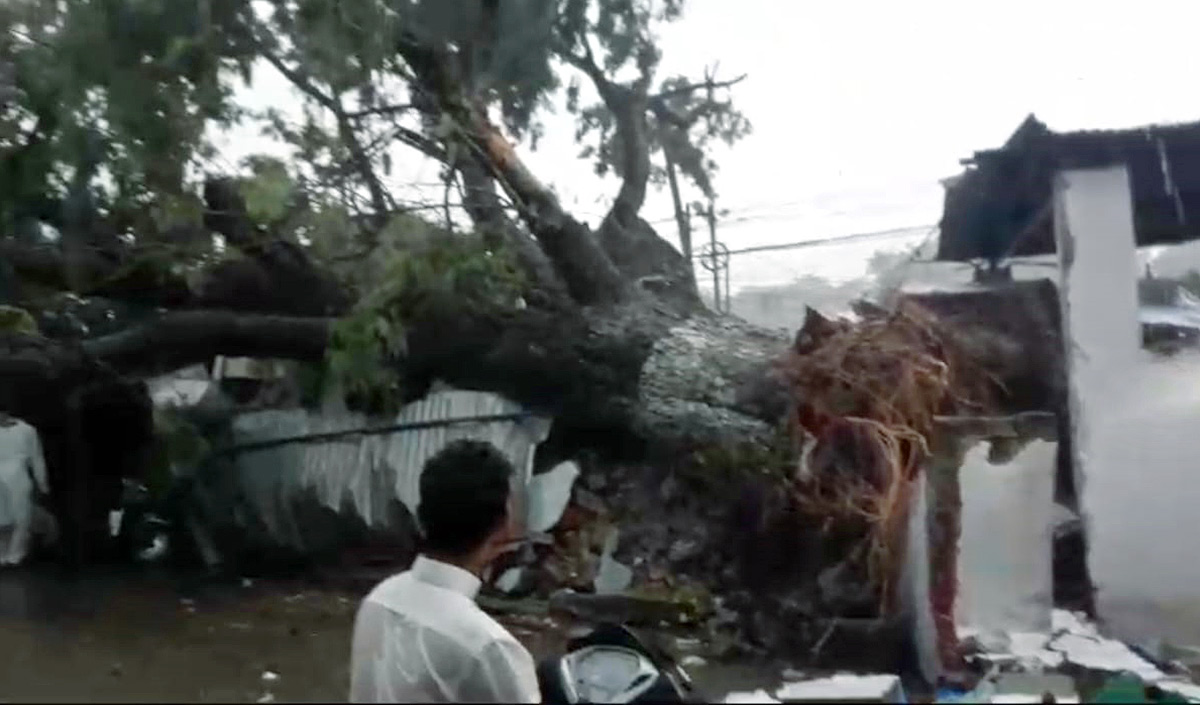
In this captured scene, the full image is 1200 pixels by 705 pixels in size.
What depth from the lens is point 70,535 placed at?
955 centimetres

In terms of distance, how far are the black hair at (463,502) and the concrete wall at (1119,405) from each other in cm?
571

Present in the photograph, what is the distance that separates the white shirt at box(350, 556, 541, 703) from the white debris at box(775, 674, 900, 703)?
45 cm

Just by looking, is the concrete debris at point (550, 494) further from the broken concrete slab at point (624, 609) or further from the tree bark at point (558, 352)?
the broken concrete slab at point (624, 609)

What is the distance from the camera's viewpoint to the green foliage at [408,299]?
7738 millimetres

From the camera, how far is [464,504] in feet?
7.45

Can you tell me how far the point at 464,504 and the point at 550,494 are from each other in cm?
642

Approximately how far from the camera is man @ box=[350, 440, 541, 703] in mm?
2107

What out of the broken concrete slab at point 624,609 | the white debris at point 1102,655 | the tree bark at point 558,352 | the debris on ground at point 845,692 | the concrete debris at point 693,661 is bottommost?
the concrete debris at point 693,661

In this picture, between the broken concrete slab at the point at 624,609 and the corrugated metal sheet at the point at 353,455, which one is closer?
the broken concrete slab at the point at 624,609

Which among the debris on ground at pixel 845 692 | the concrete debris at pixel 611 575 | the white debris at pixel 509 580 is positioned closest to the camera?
the debris on ground at pixel 845 692

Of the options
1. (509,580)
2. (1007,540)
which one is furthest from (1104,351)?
(509,580)

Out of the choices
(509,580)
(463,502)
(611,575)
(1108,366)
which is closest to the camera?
(463,502)

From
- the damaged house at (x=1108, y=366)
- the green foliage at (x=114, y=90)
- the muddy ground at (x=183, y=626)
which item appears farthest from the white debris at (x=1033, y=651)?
the green foliage at (x=114, y=90)

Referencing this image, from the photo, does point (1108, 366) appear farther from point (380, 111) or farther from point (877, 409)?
point (380, 111)
